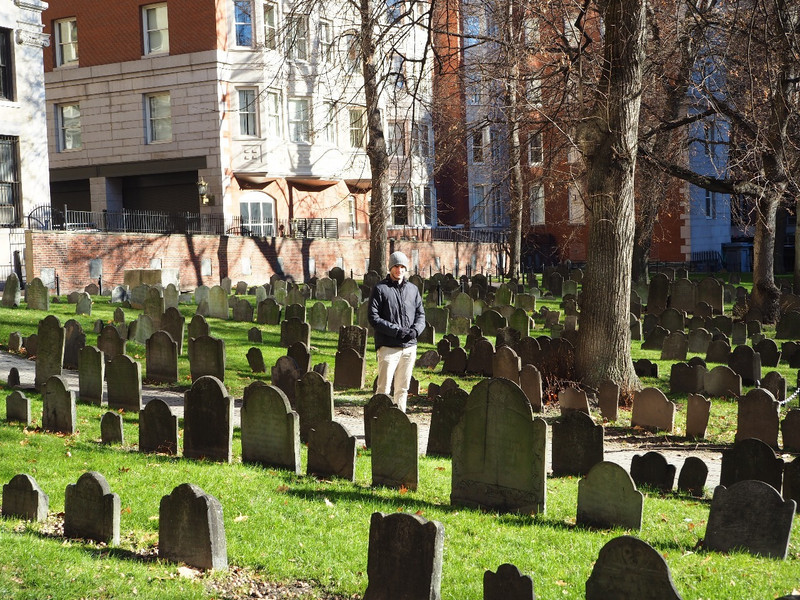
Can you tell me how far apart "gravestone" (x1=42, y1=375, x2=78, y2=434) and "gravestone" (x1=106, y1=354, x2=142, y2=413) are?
1152 mm

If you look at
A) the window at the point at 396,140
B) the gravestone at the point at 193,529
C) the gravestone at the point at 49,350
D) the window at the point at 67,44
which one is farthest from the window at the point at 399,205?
the window at the point at 67,44

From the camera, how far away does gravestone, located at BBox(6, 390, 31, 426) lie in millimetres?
9922

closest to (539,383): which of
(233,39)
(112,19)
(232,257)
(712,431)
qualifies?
(712,431)

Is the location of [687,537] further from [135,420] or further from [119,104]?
[119,104]

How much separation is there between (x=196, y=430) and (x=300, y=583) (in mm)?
3250

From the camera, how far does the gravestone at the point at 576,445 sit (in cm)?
849

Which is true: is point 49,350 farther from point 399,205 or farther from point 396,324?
point 399,205

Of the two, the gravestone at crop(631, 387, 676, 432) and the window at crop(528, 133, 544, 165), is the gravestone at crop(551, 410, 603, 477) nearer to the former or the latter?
the gravestone at crop(631, 387, 676, 432)

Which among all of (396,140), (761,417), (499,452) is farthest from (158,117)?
(499,452)

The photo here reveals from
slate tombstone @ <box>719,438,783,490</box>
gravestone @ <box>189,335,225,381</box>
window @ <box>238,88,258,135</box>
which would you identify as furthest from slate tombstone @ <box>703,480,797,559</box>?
window @ <box>238,88,258,135</box>

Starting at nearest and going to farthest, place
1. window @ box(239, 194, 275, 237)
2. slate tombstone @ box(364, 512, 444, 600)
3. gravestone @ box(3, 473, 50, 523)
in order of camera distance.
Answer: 1. slate tombstone @ box(364, 512, 444, 600)
2. gravestone @ box(3, 473, 50, 523)
3. window @ box(239, 194, 275, 237)

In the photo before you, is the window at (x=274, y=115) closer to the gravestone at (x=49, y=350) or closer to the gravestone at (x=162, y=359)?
the gravestone at (x=162, y=359)

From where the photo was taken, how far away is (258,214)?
122 ft

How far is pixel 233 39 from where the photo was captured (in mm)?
35594
